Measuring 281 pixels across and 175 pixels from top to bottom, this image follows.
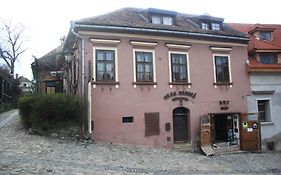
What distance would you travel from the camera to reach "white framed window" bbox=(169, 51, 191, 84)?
19.4 m

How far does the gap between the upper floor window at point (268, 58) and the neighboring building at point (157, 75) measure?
202 centimetres

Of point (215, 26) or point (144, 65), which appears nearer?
point (144, 65)

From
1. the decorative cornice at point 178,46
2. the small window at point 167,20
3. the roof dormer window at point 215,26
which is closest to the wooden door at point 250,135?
the decorative cornice at point 178,46

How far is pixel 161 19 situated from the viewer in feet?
66.8

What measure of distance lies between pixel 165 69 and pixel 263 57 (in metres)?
8.38

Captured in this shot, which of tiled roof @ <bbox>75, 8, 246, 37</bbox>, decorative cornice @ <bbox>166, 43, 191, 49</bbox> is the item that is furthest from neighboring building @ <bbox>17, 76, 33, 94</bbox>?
decorative cornice @ <bbox>166, 43, 191, 49</bbox>

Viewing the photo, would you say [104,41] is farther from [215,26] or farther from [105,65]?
[215,26]

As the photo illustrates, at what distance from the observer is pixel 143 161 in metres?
14.0

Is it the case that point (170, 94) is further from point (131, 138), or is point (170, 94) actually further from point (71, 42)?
point (71, 42)

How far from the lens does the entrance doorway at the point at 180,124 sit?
63.8 feet

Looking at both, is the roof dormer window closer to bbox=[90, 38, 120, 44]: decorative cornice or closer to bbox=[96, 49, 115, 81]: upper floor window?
bbox=[90, 38, 120, 44]: decorative cornice

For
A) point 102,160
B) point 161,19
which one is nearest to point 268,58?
point 161,19

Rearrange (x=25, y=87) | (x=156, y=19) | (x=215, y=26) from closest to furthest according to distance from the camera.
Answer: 1. (x=156, y=19)
2. (x=215, y=26)
3. (x=25, y=87)

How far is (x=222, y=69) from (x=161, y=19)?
5229 mm
